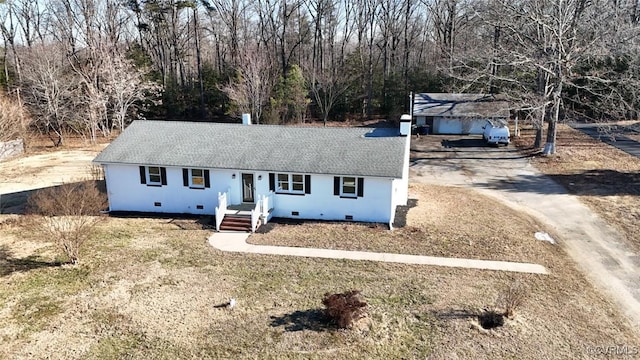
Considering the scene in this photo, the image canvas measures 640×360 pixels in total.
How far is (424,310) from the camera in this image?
43.6 feet

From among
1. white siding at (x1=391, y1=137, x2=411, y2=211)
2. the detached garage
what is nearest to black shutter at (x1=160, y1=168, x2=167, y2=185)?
white siding at (x1=391, y1=137, x2=411, y2=211)

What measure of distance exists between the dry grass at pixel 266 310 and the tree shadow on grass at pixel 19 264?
3.3 inches

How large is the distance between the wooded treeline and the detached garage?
1.53 m

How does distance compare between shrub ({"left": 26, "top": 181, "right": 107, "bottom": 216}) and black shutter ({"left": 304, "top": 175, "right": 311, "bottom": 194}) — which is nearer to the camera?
shrub ({"left": 26, "top": 181, "right": 107, "bottom": 216})

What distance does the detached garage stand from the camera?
4044 cm

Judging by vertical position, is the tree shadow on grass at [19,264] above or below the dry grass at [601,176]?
below

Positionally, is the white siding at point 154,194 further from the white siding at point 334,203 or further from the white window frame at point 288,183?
the white siding at point 334,203

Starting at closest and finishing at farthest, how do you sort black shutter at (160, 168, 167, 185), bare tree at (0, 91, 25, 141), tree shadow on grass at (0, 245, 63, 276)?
1. tree shadow on grass at (0, 245, 63, 276)
2. black shutter at (160, 168, 167, 185)
3. bare tree at (0, 91, 25, 141)

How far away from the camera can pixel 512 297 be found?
1305 centimetres

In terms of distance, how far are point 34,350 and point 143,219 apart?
9461mm

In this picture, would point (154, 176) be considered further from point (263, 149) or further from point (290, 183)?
Answer: point (290, 183)

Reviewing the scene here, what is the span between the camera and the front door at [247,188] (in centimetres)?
2060

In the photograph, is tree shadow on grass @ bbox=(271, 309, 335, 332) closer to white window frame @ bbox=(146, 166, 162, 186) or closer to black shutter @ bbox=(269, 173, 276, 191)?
black shutter @ bbox=(269, 173, 276, 191)

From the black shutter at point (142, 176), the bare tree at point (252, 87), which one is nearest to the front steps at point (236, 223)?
the black shutter at point (142, 176)
